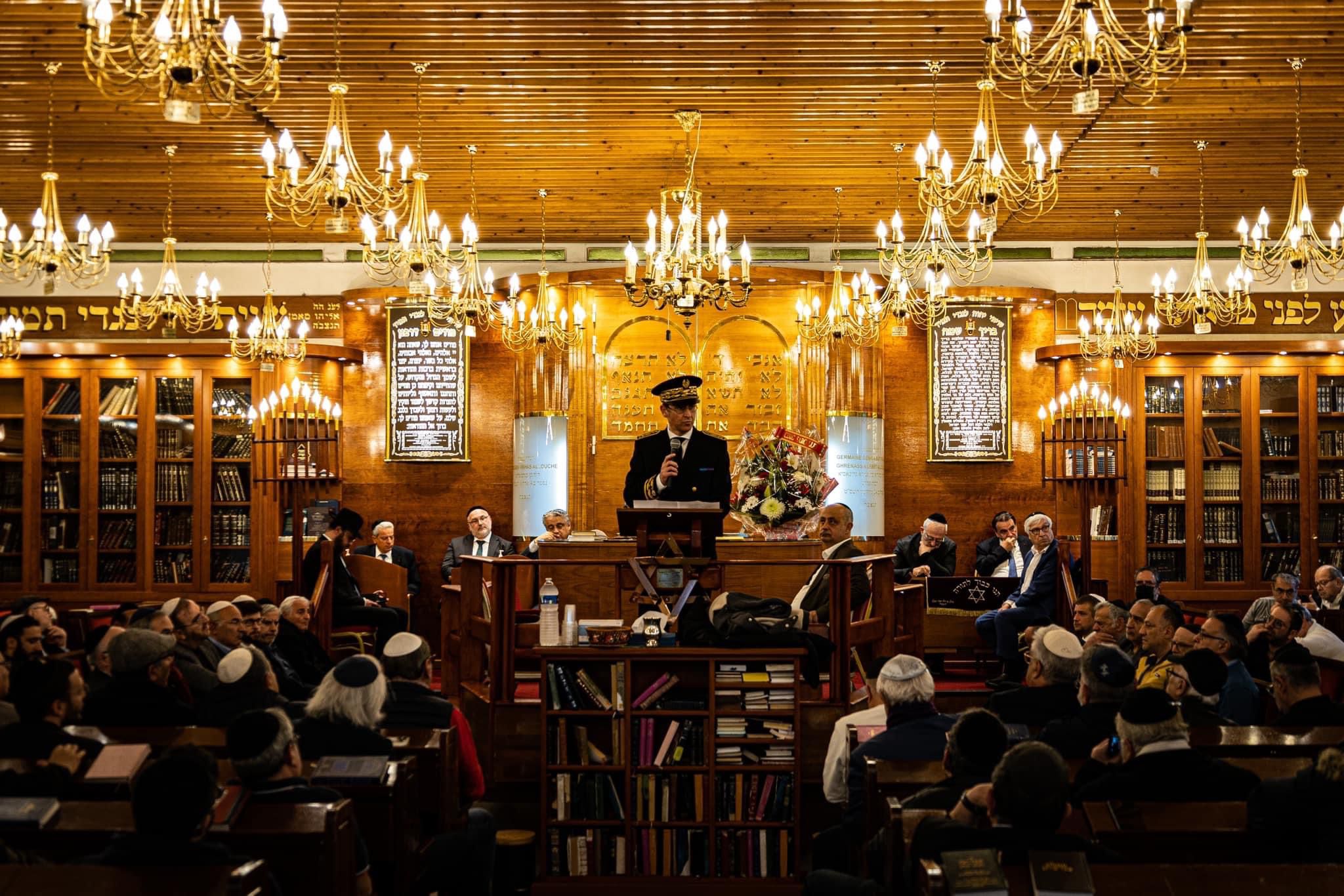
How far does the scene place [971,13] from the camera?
7398mm

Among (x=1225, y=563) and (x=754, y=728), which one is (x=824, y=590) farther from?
(x=1225, y=563)

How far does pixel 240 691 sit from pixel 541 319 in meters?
5.25

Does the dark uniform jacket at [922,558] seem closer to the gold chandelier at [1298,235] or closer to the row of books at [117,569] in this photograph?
the gold chandelier at [1298,235]

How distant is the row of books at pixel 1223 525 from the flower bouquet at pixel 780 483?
503cm

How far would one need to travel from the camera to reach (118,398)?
12414 millimetres

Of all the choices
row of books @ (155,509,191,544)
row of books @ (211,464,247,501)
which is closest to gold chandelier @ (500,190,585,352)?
row of books @ (211,464,247,501)

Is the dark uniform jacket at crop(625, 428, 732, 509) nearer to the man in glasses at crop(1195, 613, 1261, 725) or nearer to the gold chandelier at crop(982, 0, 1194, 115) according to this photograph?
the man in glasses at crop(1195, 613, 1261, 725)

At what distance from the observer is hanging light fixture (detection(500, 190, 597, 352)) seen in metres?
10.5

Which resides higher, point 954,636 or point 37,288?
point 37,288

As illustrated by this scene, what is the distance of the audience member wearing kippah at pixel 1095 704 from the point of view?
4.96 metres

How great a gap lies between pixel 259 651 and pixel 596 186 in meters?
6.06

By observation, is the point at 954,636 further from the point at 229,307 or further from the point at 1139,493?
the point at 229,307

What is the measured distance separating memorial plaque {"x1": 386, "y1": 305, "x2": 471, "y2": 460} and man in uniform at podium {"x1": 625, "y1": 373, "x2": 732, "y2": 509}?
559 centimetres

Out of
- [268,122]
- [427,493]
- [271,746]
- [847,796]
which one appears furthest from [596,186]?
[271,746]
